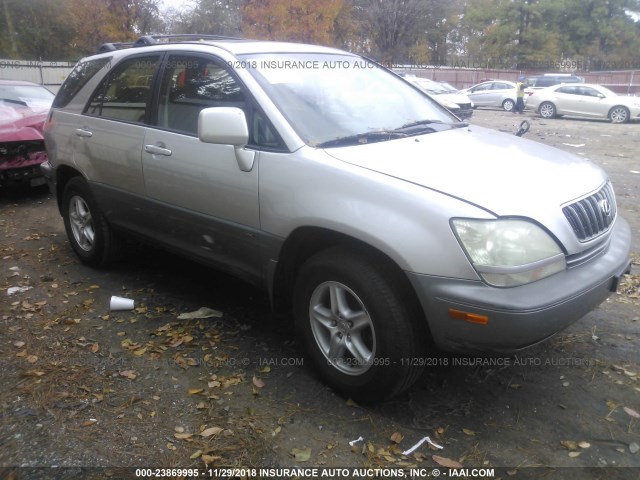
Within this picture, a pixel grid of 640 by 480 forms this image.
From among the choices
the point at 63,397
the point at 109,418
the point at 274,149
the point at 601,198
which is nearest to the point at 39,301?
the point at 63,397

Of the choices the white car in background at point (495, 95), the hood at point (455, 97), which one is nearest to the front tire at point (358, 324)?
the hood at point (455, 97)

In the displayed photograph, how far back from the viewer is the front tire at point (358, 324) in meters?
2.68

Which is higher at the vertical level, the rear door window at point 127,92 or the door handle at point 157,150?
the rear door window at point 127,92

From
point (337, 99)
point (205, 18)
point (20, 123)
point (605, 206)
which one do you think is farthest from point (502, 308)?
point (205, 18)

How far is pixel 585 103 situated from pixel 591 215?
64.2ft

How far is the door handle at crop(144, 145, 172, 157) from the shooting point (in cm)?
379

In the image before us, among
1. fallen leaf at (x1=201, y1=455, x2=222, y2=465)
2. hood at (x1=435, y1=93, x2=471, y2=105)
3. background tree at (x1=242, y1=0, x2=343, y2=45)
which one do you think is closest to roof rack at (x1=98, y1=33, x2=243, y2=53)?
fallen leaf at (x1=201, y1=455, x2=222, y2=465)

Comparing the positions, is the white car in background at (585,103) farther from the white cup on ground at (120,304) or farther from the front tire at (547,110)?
the white cup on ground at (120,304)

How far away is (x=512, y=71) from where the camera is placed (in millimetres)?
43781

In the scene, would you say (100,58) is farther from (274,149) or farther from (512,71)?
(512,71)

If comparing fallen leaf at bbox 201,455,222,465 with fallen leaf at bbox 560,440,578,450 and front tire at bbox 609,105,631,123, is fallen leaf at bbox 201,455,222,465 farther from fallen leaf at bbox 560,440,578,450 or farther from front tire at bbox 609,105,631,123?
front tire at bbox 609,105,631,123

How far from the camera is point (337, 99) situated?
3533mm

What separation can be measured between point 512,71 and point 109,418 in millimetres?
46409

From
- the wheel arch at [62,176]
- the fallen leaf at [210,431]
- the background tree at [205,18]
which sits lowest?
the fallen leaf at [210,431]
